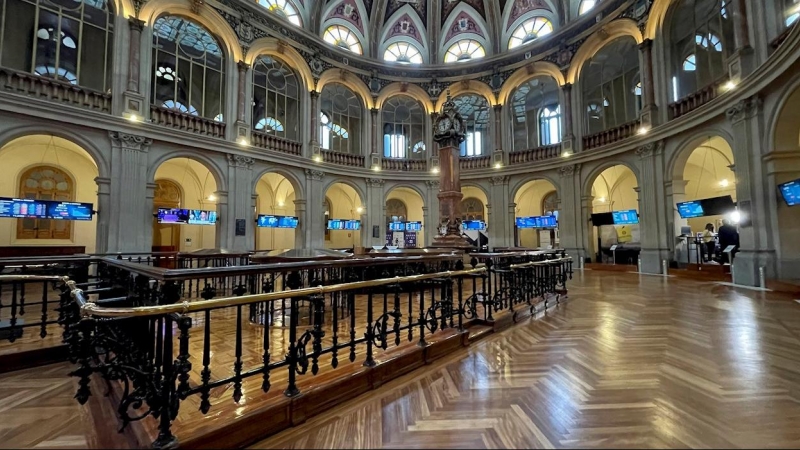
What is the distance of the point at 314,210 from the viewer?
14102 millimetres

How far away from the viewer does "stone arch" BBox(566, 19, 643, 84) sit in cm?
1164

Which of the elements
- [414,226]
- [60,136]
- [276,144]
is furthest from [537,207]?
[60,136]

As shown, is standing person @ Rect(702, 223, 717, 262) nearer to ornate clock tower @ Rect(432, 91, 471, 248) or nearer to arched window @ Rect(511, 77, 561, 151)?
arched window @ Rect(511, 77, 561, 151)

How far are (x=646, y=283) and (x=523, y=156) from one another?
28.5ft

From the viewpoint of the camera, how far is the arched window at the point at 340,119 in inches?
606

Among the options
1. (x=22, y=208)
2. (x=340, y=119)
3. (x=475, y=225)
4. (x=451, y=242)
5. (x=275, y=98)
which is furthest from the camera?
(x=475, y=225)

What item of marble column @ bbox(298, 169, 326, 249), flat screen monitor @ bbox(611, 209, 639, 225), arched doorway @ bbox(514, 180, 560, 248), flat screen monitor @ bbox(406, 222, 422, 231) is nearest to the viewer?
flat screen monitor @ bbox(611, 209, 639, 225)

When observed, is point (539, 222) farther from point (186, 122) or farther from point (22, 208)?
point (22, 208)

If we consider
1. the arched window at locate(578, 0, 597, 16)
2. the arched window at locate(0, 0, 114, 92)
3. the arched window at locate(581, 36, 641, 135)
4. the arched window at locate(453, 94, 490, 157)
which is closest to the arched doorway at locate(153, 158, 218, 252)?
the arched window at locate(0, 0, 114, 92)

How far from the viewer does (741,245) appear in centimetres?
797

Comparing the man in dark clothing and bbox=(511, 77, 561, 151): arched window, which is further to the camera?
bbox=(511, 77, 561, 151): arched window

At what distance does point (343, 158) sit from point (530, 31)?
426 inches

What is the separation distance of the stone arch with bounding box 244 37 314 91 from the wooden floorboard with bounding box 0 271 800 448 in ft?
40.2

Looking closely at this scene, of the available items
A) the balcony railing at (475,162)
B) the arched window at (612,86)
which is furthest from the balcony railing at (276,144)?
the arched window at (612,86)
